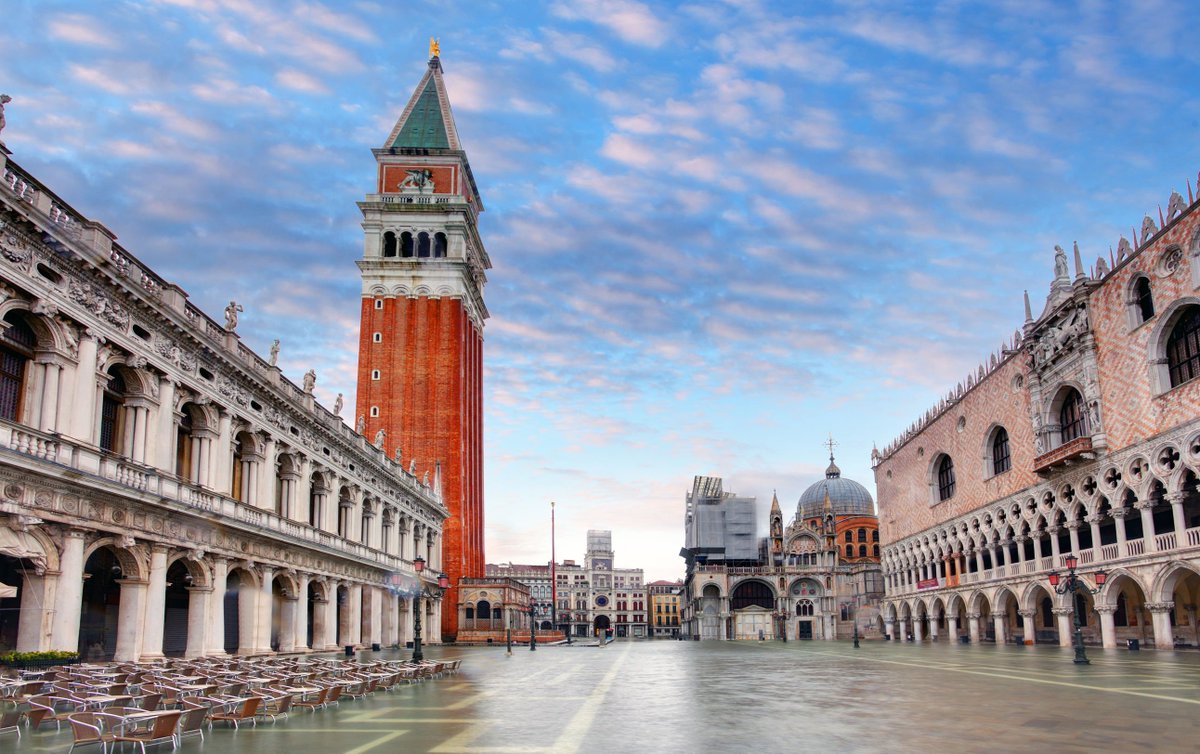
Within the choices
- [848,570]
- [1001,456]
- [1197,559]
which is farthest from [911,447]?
[1197,559]

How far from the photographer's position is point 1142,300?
4219 centimetres

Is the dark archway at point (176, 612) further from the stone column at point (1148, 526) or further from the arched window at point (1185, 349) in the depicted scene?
the arched window at point (1185, 349)

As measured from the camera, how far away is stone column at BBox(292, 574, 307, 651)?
3869 centimetres

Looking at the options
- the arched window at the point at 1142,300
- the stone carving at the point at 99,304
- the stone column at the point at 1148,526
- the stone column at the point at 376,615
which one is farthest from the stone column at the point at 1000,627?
the stone carving at the point at 99,304

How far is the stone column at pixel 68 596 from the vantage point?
22.6 meters

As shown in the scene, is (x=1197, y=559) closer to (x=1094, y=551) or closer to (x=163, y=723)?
(x=1094, y=551)

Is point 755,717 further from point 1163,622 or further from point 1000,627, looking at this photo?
point 1000,627

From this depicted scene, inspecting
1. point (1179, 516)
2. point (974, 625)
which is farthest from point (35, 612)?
point (974, 625)

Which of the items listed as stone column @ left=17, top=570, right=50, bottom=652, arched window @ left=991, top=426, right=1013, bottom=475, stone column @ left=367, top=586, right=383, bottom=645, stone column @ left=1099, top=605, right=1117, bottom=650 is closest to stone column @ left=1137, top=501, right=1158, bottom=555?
stone column @ left=1099, top=605, right=1117, bottom=650

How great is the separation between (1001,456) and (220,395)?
160 ft

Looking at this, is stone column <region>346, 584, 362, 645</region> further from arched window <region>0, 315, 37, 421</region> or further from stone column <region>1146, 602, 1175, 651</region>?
stone column <region>1146, 602, 1175, 651</region>

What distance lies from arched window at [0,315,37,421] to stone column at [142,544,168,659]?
6033 mm

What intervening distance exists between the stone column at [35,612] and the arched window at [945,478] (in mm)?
63533

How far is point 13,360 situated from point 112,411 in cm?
457
